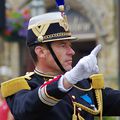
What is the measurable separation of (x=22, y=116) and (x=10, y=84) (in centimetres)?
28

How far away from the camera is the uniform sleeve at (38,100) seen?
3.25 meters

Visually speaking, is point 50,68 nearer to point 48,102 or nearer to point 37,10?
point 48,102

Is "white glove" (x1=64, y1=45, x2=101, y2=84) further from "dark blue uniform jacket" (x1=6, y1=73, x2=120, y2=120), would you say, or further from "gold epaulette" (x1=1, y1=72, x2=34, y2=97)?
"gold epaulette" (x1=1, y1=72, x2=34, y2=97)

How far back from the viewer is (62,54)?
11.8ft

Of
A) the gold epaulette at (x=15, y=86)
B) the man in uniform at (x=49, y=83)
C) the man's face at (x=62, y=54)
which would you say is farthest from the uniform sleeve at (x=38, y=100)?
the man's face at (x=62, y=54)

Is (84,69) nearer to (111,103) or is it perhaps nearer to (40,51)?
(40,51)

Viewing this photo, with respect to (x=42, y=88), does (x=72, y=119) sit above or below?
below

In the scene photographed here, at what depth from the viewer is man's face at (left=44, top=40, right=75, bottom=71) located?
3.56 m

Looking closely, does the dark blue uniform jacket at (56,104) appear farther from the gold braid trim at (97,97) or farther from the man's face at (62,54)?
the man's face at (62,54)

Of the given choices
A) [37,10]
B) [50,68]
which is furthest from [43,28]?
[37,10]

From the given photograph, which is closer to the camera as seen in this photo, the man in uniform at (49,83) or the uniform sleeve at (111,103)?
the man in uniform at (49,83)

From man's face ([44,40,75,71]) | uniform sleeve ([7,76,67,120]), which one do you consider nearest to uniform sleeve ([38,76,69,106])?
uniform sleeve ([7,76,67,120])

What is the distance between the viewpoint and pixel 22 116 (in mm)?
3404

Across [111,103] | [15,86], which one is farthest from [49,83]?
[111,103]
